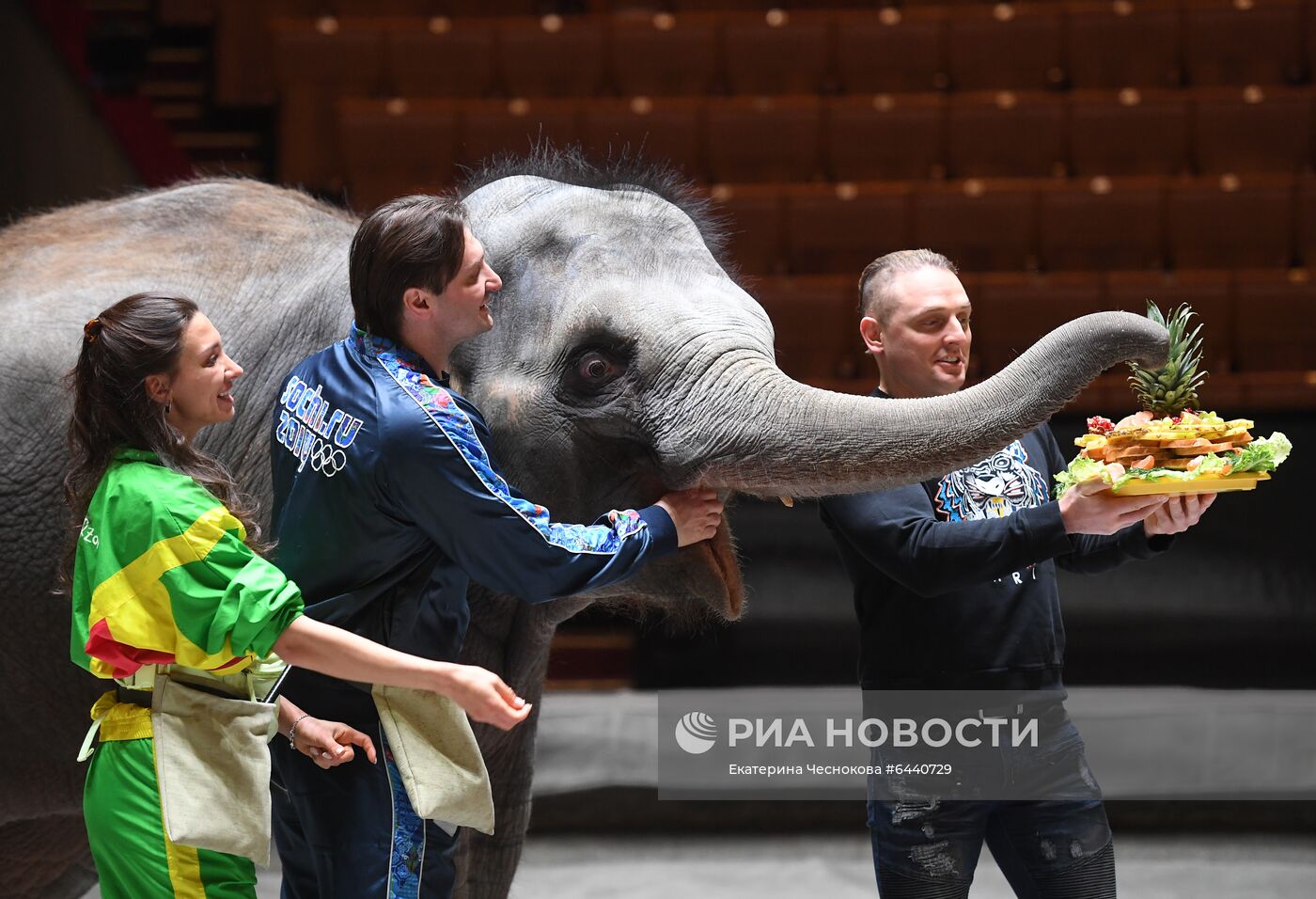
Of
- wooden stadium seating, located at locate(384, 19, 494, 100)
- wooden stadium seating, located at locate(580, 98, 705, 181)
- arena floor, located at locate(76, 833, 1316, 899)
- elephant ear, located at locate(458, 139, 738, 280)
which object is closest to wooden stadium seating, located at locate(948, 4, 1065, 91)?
wooden stadium seating, located at locate(580, 98, 705, 181)

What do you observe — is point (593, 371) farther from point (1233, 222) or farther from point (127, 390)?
point (1233, 222)

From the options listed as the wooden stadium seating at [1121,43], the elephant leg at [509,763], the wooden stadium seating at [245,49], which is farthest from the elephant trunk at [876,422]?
the wooden stadium seating at [245,49]

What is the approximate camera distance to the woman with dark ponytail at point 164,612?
194 cm

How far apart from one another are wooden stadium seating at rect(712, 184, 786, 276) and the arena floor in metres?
3.39

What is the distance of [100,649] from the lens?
77.1 inches

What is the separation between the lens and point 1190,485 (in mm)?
2320

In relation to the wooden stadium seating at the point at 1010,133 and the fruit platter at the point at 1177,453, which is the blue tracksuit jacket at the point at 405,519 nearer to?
the fruit platter at the point at 1177,453

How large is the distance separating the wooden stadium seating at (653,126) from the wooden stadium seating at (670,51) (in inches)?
15.8

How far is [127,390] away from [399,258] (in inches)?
16.7

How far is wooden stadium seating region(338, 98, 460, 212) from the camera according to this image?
796 centimetres

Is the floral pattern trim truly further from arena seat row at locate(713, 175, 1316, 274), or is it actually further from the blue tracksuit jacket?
arena seat row at locate(713, 175, 1316, 274)

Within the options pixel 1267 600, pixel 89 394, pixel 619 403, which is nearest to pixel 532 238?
pixel 619 403

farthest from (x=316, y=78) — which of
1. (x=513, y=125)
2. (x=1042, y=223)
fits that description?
(x=1042, y=223)

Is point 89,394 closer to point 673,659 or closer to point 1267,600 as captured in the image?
point 673,659
